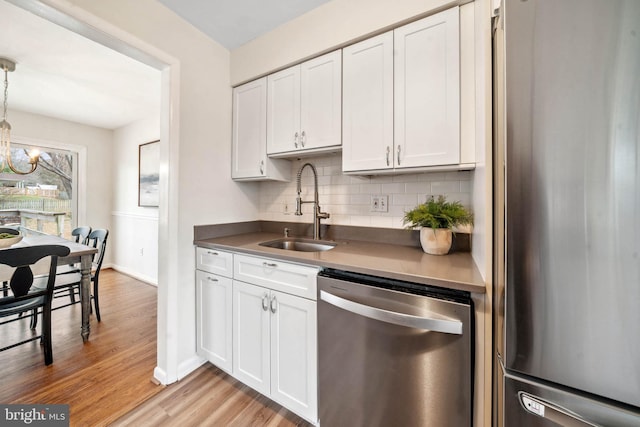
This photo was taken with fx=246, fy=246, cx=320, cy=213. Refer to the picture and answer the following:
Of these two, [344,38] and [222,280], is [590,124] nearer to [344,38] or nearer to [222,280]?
[344,38]

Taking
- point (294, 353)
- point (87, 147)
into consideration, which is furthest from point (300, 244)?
point (87, 147)

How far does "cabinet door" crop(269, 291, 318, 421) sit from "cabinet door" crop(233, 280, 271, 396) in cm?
5

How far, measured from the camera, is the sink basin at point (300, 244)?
1787mm

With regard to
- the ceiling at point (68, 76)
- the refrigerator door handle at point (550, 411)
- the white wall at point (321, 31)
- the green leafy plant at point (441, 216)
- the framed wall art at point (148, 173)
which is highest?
Result: the ceiling at point (68, 76)

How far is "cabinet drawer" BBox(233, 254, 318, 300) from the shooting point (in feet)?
4.09

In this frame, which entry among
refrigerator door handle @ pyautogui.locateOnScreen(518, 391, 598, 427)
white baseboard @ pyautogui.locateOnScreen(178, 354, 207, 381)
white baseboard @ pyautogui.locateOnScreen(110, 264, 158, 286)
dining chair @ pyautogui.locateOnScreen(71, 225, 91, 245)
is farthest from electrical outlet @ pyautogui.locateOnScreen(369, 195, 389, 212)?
white baseboard @ pyautogui.locateOnScreen(110, 264, 158, 286)

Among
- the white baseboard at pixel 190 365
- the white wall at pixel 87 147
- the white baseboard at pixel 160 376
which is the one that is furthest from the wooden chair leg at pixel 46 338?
the white wall at pixel 87 147

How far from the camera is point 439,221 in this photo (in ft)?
4.37

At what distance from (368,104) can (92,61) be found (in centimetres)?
253

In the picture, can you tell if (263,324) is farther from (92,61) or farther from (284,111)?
(92,61)

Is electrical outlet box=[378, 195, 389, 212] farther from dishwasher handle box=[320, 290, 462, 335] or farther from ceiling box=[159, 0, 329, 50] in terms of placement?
ceiling box=[159, 0, 329, 50]

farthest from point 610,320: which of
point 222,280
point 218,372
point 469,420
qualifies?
point 218,372

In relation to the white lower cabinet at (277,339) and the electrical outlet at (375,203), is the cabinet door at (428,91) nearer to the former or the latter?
the electrical outlet at (375,203)

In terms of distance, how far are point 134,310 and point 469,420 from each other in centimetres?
312
